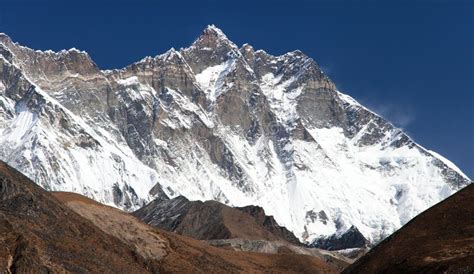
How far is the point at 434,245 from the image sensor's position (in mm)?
126438

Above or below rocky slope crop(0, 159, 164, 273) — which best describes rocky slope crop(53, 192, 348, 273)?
above

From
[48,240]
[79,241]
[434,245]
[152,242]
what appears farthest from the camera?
[152,242]

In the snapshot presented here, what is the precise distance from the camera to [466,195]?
145 m

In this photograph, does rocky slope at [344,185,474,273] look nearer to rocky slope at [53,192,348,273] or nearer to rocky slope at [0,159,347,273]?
rocky slope at [53,192,348,273]

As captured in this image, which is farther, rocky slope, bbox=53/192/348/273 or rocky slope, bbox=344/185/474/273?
rocky slope, bbox=53/192/348/273

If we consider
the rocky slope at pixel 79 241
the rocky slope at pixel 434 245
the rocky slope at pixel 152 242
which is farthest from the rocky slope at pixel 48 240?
the rocky slope at pixel 434 245

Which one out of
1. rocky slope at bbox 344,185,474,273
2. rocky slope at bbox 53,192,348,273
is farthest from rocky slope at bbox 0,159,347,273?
rocky slope at bbox 344,185,474,273

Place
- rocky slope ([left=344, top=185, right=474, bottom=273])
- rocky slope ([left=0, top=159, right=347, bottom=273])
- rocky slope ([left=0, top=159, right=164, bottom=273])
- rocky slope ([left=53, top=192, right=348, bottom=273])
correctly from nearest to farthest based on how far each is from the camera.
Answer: rocky slope ([left=344, top=185, right=474, bottom=273]), rocky slope ([left=0, top=159, right=164, bottom=273]), rocky slope ([left=0, top=159, right=347, bottom=273]), rocky slope ([left=53, top=192, right=348, bottom=273])

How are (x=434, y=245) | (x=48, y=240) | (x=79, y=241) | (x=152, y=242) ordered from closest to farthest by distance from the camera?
(x=434, y=245) → (x=48, y=240) → (x=79, y=241) → (x=152, y=242)

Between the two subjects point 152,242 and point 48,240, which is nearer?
point 48,240

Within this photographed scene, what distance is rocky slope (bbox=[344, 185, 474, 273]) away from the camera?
378ft

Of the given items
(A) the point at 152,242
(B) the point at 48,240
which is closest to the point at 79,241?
(B) the point at 48,240

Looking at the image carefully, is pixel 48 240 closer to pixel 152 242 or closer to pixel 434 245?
pixel 152 242

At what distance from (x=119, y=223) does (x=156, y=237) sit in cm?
744
